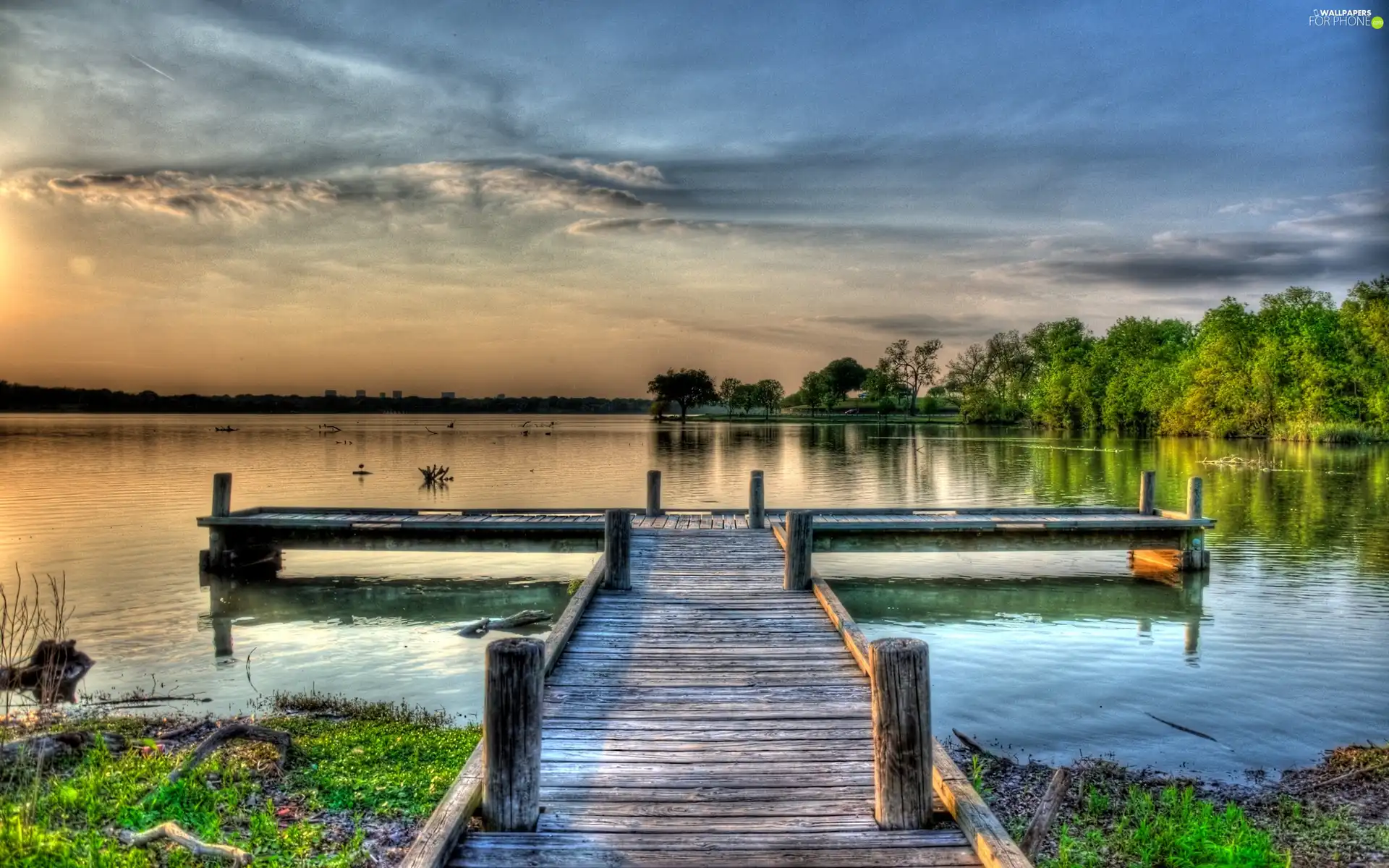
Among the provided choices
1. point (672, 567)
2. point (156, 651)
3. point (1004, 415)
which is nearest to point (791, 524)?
point (672, 567)

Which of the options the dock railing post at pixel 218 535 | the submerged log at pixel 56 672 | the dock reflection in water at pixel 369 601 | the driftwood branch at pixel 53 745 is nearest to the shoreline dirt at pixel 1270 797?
the driftwood branch at pixel 53 745

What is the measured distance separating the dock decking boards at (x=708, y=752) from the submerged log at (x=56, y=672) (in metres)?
5.73

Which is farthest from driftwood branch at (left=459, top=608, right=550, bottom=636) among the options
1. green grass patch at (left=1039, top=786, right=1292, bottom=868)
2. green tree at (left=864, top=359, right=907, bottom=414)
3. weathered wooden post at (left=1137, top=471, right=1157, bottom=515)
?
green tree at (left=864, top=359, right=907, bottom=414)

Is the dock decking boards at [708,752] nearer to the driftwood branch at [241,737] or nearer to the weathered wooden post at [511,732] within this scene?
the weathered wooden post at [511,732]

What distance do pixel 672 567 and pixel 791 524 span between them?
2.46 meters

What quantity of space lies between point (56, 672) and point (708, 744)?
7512 millimetres

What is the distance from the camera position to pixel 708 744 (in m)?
5.87

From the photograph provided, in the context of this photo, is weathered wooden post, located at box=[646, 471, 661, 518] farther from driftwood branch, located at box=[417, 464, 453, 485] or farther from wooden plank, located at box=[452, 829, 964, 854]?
driftwood branch, located at box=[417, 464, 453, 485]

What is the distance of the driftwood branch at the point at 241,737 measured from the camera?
6793 mm

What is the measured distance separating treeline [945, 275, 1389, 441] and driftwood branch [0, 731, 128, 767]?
2878 inches

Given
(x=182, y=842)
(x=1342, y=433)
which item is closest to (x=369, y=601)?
(x=182, y=842)

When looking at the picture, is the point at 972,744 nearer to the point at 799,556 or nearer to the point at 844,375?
the point at 799,556

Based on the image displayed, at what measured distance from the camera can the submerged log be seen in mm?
9281

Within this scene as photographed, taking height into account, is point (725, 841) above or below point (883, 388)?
below
